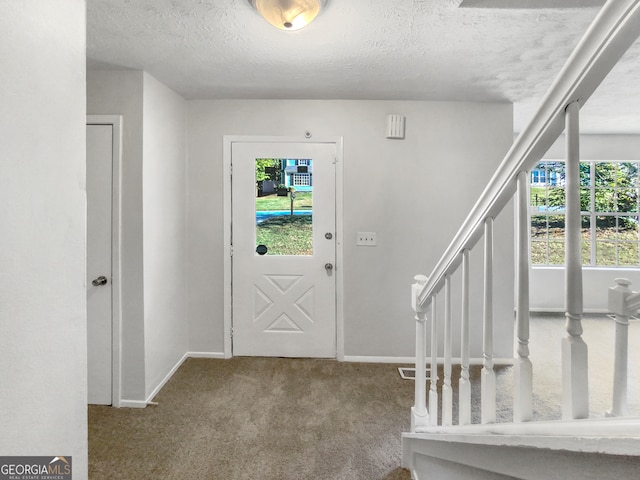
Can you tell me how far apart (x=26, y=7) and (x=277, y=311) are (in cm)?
254

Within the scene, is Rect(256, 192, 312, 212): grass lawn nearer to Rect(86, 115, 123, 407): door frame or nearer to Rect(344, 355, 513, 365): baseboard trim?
Rect(86, 115, 123, 407): door frame

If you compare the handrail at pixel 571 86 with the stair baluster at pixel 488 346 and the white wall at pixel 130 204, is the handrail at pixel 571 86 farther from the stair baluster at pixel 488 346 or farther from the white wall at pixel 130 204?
the white wall at pixel 130 204

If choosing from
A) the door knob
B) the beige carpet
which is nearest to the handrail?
the beige carpet

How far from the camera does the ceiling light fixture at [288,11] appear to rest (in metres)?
1.44

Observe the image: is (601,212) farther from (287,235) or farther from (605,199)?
(287,235)

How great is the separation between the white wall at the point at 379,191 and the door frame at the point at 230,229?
0.05 metres

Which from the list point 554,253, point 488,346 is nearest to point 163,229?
point 488,346

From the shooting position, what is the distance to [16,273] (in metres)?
0.70

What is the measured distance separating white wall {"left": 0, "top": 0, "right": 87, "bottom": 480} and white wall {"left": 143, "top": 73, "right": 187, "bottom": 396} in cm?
148

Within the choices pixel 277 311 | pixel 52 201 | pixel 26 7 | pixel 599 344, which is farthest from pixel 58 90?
pixel 599 344

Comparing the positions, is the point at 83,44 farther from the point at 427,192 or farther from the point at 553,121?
the point at 427,192

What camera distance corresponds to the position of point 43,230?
0.77 meters

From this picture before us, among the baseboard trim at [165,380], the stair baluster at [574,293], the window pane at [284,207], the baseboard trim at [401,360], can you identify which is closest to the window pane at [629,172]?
the baseboard trim at [401,360]

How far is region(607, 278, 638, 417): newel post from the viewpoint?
132cm
